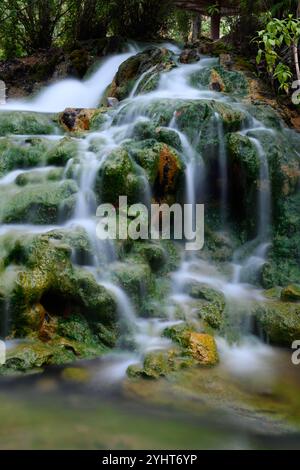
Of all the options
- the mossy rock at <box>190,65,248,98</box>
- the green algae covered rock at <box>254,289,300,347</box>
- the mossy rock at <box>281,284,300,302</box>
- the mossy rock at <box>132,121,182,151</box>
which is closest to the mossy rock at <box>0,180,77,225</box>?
the mossy rock at <box>132,121,182,151</box>

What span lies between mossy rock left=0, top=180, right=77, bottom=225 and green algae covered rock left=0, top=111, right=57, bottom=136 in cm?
224

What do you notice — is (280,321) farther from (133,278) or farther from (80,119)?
(80,119)

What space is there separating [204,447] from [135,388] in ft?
3.04

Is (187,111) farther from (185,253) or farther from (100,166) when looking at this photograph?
(185,253)

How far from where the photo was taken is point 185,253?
6113 mm

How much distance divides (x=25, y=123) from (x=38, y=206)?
8.83 ft

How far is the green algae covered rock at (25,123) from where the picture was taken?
24.8 ft

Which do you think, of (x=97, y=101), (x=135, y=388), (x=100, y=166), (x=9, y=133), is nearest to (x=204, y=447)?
(x=135, y=388)

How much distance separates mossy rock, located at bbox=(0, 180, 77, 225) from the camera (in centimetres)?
559

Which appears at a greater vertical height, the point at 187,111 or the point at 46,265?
the point at 187,111

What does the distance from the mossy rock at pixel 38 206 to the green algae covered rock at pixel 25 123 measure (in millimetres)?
2243

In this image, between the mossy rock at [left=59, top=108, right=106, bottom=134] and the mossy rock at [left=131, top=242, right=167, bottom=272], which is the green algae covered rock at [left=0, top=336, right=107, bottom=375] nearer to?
the mossy rock at [left=131, top=242, right=167, bottom=272]

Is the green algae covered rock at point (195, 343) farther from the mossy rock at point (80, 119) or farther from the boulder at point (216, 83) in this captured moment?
the boulder at point (216, 83)

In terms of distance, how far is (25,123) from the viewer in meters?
7.72
